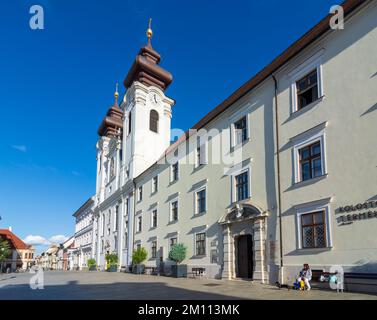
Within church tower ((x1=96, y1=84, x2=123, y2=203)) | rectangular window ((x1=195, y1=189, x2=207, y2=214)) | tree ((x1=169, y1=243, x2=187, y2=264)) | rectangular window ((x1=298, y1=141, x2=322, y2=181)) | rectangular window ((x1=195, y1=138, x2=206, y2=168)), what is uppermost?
church tower ((x1=96, y1=84, x2=123, y2=203))

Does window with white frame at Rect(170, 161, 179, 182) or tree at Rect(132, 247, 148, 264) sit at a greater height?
window with white frame at Rect(170, 161, 179, 182)

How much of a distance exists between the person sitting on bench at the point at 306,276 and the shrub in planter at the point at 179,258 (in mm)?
11271

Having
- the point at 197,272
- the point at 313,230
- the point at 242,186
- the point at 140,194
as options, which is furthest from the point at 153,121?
the point at 313,230

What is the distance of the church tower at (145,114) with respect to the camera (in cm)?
4094

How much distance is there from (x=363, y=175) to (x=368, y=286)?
372cm

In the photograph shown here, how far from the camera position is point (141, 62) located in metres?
42.5

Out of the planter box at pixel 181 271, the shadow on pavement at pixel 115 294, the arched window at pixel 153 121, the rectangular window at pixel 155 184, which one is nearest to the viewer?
the shadow on pavement at pixel 115 294

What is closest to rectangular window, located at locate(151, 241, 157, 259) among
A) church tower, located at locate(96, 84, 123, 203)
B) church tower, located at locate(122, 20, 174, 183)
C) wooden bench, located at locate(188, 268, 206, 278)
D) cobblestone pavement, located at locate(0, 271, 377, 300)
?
wooden bench, located at locate(188, 268, 206, 278)

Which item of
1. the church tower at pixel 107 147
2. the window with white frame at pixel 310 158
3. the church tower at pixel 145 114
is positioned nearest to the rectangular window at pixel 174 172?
the church tower at pixel 145 114

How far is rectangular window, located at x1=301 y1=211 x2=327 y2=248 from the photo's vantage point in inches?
558

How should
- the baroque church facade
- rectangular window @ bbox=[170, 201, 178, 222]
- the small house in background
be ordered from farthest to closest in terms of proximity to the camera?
the small house in background < rectangular window @ bbox=[170, 201, 178, 222] < the baroque church facade

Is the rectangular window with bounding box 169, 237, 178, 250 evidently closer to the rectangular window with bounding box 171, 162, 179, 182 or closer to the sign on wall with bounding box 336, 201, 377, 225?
the rectangular window with bounding box 171, 162, 179, 182

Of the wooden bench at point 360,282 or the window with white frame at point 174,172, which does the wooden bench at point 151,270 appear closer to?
the window with white frame at point 174,172

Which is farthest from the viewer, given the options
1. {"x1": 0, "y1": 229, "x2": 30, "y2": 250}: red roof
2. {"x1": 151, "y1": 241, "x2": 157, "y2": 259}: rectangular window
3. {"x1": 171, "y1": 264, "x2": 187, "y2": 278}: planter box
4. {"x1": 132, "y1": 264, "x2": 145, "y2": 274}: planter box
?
{"x1": 0, "y1": 229, "x2": 30, "y2": 250}: red roof
